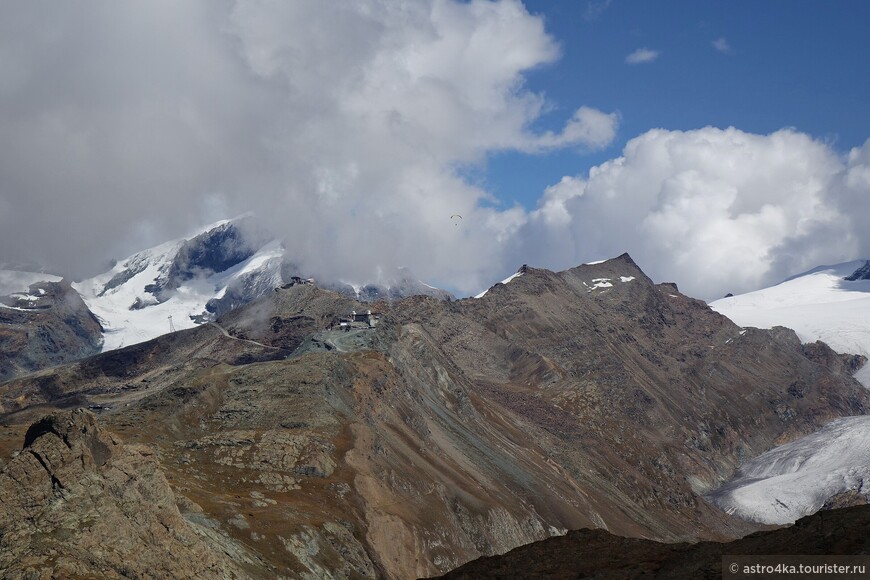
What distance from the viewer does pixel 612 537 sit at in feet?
230

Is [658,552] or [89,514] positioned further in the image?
[89,514]

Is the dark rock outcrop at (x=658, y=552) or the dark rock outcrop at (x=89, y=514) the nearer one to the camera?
the dark rock outcrop at (x=658, y=552)

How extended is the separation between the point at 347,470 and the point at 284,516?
2763 centimetres

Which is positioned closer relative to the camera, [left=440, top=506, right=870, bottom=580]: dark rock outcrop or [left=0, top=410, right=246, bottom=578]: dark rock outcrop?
[left=440, top=506, right=870, bottom=580]: dark rock outcrop

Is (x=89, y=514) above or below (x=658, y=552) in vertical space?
above

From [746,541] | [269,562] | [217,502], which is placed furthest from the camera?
[217,502]

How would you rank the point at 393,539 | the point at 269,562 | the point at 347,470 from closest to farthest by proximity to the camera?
the point at 269,562 → the point at 393,539 → the point at 347,470

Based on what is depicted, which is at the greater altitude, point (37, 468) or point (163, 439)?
point (163, 439)

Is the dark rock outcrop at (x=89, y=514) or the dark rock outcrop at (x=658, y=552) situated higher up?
the dark rock outcrop at (x=89, y=514)

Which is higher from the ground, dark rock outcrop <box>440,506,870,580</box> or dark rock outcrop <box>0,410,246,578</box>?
dark rock outcrop <box>0,410,246,578</box>

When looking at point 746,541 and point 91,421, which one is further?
point 91,421

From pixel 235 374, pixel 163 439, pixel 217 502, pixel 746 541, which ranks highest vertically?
pixel 235 374

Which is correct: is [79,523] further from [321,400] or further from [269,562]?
[321,400]

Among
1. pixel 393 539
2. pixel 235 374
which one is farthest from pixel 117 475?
pixel 235 374
